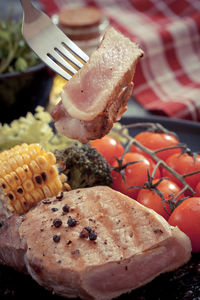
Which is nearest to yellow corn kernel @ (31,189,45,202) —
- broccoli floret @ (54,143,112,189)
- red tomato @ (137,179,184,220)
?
broccoli floret @ (54,143,112,189)

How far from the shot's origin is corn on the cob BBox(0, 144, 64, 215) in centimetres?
281

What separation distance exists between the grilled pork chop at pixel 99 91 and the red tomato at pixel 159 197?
29.9 inches

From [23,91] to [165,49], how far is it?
204 cm

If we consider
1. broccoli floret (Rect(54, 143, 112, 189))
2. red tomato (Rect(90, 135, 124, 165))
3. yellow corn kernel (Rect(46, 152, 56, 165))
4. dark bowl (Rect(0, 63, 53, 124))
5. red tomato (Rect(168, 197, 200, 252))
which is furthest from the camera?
dark bowl (Rect(0, 63, 53, 124))

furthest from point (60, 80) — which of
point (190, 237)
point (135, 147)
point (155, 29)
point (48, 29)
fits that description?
point (190, 237)

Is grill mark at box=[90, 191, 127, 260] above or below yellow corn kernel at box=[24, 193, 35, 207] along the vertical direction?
above

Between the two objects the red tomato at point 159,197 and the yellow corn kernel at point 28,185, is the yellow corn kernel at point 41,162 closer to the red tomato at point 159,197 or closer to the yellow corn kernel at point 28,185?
the yellow corn kernel at point 28,185

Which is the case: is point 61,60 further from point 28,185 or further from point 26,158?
point 28,185

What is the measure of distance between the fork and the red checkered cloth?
2271mm

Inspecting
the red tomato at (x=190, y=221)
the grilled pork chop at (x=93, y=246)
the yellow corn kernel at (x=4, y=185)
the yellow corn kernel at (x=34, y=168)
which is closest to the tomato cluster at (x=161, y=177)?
the red tomato at (x=190, y=221)

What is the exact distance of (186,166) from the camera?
3.35 m

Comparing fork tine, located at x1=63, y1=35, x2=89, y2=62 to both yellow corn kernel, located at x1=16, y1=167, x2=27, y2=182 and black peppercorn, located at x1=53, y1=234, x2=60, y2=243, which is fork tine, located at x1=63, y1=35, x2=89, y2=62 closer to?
yellow corn kernel, located at x1=16, y1=167, x2=27, y2=182

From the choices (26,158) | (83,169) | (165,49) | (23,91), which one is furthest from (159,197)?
(165,49)

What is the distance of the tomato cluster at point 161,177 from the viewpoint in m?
2.76
